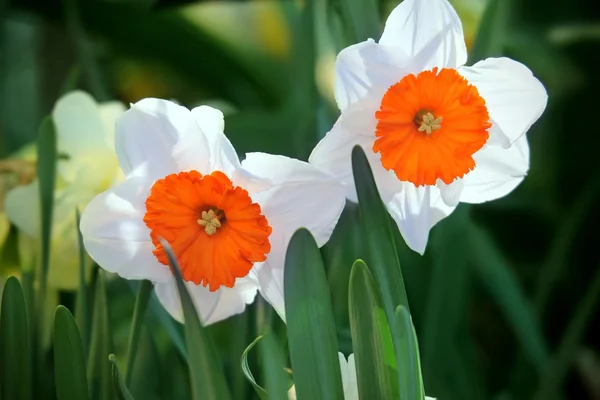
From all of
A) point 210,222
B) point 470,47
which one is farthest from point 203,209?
point 470,47

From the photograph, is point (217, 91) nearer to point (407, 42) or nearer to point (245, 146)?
point (245, 146)

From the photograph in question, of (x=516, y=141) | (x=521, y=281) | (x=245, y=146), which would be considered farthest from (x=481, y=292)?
(x=516, y=141)

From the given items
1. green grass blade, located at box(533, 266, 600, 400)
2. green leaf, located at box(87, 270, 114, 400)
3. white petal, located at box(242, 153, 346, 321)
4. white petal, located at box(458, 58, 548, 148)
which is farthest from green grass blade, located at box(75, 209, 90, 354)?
green grass blade, located at box(533, 266, 600, 400)

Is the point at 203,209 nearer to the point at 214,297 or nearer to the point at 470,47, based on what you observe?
the point at 214,297

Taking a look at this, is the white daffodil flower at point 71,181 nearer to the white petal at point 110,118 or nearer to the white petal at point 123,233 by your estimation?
the white petal at point 110,118

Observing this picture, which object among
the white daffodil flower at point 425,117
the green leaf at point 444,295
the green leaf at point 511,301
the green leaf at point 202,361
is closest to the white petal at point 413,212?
the white daffodil flower at point 425,117

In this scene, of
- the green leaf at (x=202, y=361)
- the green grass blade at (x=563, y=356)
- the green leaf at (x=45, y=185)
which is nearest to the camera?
the green leaf at (x=202, y=361)
